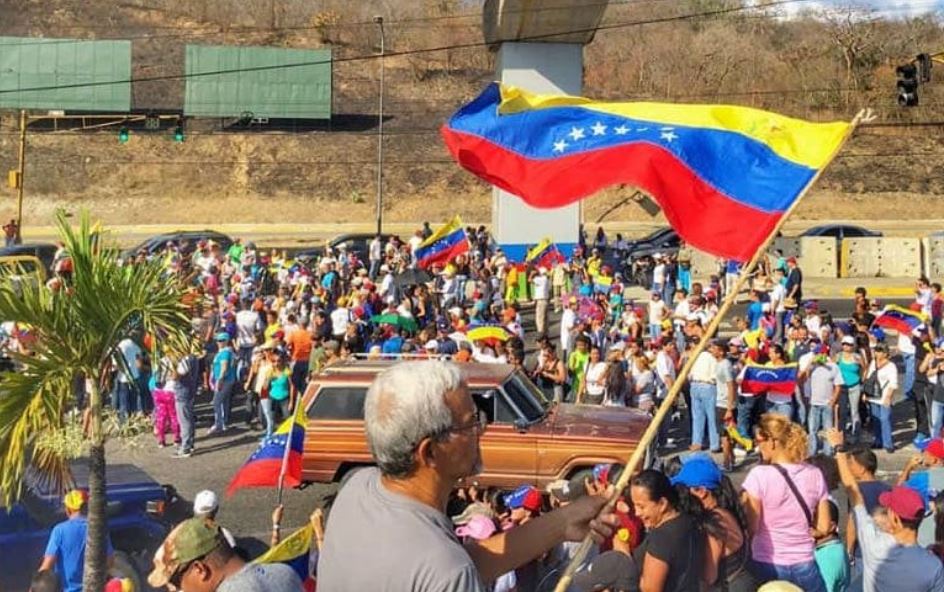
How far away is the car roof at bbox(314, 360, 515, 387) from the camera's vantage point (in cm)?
1225

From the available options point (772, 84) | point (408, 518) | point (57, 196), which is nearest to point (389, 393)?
point (408, 518)

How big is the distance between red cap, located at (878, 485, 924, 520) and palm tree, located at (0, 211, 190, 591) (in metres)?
4.49

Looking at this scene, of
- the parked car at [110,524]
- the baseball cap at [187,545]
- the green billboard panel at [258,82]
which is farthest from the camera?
the green billboard panel at [258,82]

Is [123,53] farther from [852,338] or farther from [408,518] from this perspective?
[408,518]

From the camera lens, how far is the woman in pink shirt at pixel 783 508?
239 inches

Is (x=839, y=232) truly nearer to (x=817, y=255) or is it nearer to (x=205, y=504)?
(x=817, y=255)

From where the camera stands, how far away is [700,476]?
5.97m

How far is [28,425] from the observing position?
23.1 ft

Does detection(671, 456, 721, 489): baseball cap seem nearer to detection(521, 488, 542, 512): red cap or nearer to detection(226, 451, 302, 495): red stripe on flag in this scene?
detection(521, 488, 542, 512): red cap

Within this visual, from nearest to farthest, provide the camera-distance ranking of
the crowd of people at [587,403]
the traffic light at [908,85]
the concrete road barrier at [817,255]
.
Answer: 1. the crowd of people at [587,403]
2. the traffic light at [908,85]
3. the concrete road barrier at [817,255]

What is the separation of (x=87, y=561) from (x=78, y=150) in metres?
58.7

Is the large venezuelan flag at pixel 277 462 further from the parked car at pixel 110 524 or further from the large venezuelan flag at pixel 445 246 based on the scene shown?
the large venezuelan flag at pixel 445 246

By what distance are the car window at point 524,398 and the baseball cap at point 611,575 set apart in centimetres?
665

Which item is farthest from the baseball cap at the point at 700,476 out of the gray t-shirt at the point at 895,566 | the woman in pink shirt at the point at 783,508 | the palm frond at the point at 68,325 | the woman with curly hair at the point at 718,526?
the palm frond at the point at 68,325
